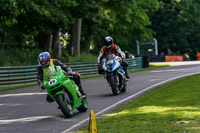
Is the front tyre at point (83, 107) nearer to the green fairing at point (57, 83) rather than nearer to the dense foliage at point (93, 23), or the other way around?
the green fairing at point (57, 83)

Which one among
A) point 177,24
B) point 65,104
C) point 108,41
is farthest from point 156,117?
point 177,24

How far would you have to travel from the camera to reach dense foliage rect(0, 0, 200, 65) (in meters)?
30.0

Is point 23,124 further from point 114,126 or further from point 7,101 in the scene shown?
point 7,101

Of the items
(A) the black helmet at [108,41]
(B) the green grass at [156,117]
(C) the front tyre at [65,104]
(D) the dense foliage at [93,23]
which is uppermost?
(D) the dense foliage at [93,23]

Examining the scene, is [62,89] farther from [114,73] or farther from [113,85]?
[114,73]

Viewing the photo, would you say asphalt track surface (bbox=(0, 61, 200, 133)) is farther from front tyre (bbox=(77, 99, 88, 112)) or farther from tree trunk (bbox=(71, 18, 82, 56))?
tree trunk (bbox=(71, 18, 82, 56))

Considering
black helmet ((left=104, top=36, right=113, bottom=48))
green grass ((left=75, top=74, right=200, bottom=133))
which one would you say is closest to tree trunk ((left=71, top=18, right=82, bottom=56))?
black helmet ((left=104, top=36, right=113, bottom=48))

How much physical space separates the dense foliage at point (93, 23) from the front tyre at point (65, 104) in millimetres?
12225

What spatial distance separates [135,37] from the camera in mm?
57656

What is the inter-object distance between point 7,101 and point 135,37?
43443 mm

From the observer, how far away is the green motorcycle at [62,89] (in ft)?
33.5

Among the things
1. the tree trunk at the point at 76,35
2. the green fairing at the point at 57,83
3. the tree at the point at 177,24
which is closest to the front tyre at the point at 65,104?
the green fairing at the point at 57,83

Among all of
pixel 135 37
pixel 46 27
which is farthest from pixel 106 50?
pixel 135 37

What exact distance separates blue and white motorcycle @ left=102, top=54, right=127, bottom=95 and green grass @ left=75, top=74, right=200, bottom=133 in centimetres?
227
